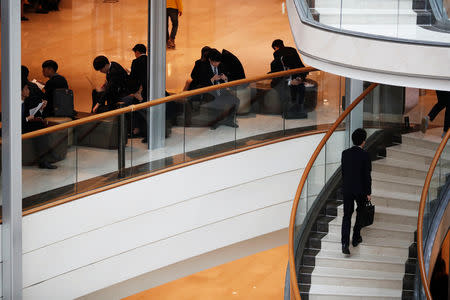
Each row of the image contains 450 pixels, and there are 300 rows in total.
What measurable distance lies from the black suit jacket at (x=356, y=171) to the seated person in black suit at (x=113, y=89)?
2842 millimetres

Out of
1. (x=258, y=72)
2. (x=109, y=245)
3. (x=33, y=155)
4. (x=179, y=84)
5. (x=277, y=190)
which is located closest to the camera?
(x=33, y=155)

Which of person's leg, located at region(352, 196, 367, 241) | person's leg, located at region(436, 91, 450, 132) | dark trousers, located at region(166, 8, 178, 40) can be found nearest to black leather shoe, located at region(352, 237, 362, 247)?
person's leg, located at region(352, 196, 367, 241)

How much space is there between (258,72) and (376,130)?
3.16m

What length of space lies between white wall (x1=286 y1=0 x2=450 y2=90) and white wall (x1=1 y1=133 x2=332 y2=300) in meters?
2.29

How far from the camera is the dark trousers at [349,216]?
9.24 m

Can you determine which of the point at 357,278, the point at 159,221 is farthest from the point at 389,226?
the point at 159,221

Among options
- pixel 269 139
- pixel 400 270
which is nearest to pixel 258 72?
pixel 269 139

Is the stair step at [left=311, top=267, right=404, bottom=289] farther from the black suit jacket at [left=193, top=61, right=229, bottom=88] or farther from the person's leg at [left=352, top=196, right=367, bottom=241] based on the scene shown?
the black suit jacket at [left=193, top=61, right=229, bottom=88]

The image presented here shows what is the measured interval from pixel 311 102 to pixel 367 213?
200cm

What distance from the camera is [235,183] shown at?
10.2 meters

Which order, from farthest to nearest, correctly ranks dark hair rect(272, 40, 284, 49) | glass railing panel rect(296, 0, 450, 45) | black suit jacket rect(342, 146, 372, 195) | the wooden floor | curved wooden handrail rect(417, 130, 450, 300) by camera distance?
the wooden floor, dark hair rect(272, 40, 284, 49), black suit jacket rect(342, 146, 372, 195), curved wooden handrail rect(417, 130, 450, 300), glass railing panel rect(296, 0, 450, 45)

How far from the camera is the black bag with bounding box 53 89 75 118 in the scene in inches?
392

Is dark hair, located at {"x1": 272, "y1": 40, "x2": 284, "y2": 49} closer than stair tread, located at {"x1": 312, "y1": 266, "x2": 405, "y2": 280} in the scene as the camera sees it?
No

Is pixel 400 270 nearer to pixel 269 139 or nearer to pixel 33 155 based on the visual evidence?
pixel 269 139
